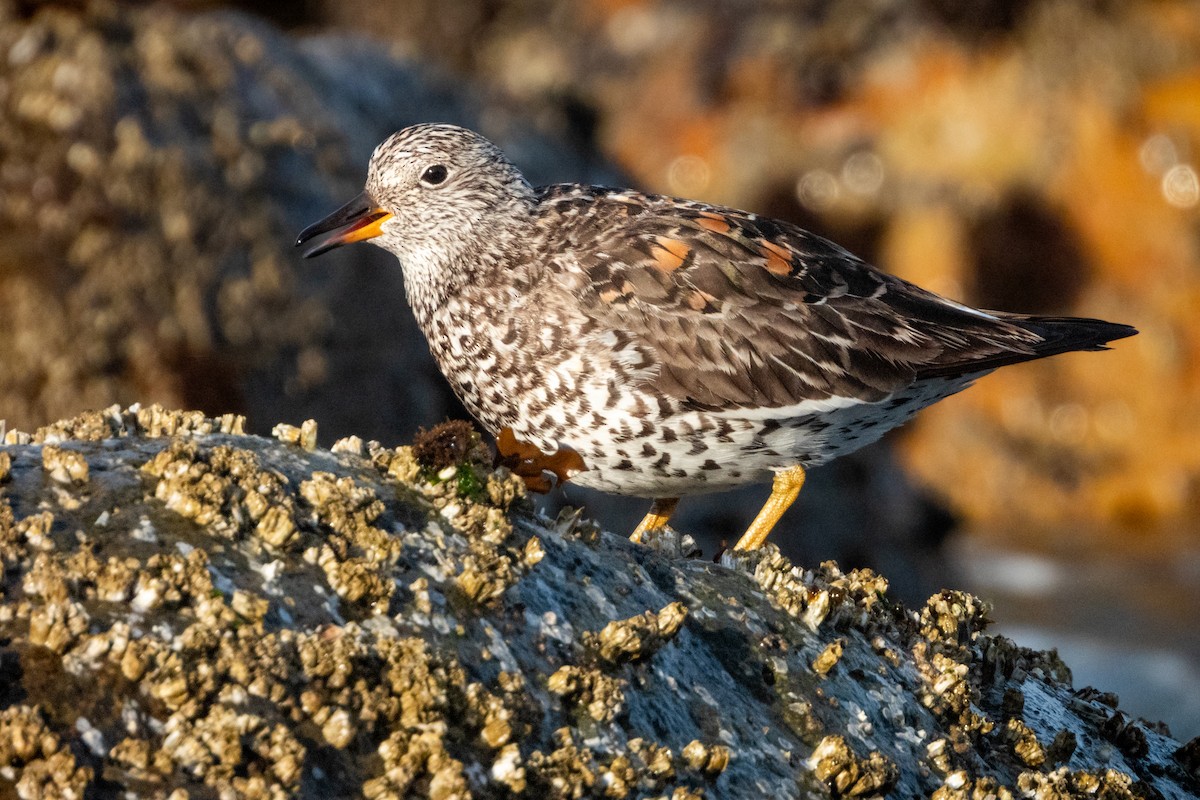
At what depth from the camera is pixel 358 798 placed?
390cm

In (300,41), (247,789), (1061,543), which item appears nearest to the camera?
(247,789)

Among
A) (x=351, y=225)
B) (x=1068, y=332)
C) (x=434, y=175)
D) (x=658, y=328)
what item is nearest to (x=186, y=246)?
(x=351, y=225)

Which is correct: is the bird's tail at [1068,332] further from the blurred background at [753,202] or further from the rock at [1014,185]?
the rock at [1014,185]

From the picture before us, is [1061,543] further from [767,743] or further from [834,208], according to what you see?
[767,743]

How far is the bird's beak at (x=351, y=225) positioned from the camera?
26.0 feet

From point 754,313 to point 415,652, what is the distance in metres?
3.72

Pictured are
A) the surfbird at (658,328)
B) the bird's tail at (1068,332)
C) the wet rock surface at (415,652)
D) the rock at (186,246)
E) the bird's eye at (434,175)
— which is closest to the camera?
the wet rock surface at (415,652)

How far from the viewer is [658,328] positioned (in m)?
7.21

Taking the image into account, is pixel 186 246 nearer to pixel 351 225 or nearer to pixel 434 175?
pixel 351 225

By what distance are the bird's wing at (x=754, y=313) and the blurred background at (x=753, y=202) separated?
4425mm

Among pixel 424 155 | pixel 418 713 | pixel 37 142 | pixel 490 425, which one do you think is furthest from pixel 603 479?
pixel 37 142

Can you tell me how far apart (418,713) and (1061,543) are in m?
16.1

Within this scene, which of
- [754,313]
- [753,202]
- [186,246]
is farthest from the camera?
[753,202]

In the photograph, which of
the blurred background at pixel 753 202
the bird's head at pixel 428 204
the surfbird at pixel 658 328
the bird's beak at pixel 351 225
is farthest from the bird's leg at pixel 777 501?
the blurred background at pixel 753 202
